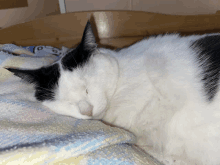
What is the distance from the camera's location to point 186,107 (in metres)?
0.87

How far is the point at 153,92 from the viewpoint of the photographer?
97 centimetres

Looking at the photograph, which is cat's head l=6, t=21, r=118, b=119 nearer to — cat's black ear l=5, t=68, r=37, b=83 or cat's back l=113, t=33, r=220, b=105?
cat's black ear l=5, t=68, r=37, b=83

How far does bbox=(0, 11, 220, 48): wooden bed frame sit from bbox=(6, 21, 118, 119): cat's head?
112 cm

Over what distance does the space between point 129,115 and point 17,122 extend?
2.07 ft

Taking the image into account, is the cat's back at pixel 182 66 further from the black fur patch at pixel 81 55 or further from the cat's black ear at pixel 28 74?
the cat's black ear at pixel 28 74

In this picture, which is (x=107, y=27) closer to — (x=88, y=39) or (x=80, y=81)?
(x=88, y=39)

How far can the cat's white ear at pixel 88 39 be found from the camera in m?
0.99

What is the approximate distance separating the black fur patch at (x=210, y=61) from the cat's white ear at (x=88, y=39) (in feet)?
2.00

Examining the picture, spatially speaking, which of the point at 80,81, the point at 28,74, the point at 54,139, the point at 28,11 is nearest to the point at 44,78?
the point at 28,74

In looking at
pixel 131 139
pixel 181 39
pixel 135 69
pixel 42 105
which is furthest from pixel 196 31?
pixel 42 105

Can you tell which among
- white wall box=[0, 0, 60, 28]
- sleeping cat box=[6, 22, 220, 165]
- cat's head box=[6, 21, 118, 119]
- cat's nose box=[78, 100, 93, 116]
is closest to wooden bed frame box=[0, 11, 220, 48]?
white wall box=[0, 0, 60, 28]

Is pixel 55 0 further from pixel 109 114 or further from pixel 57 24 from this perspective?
pixel 109 114

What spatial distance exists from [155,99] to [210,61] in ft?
1.21

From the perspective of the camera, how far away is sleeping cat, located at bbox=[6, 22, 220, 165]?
2.82ft
